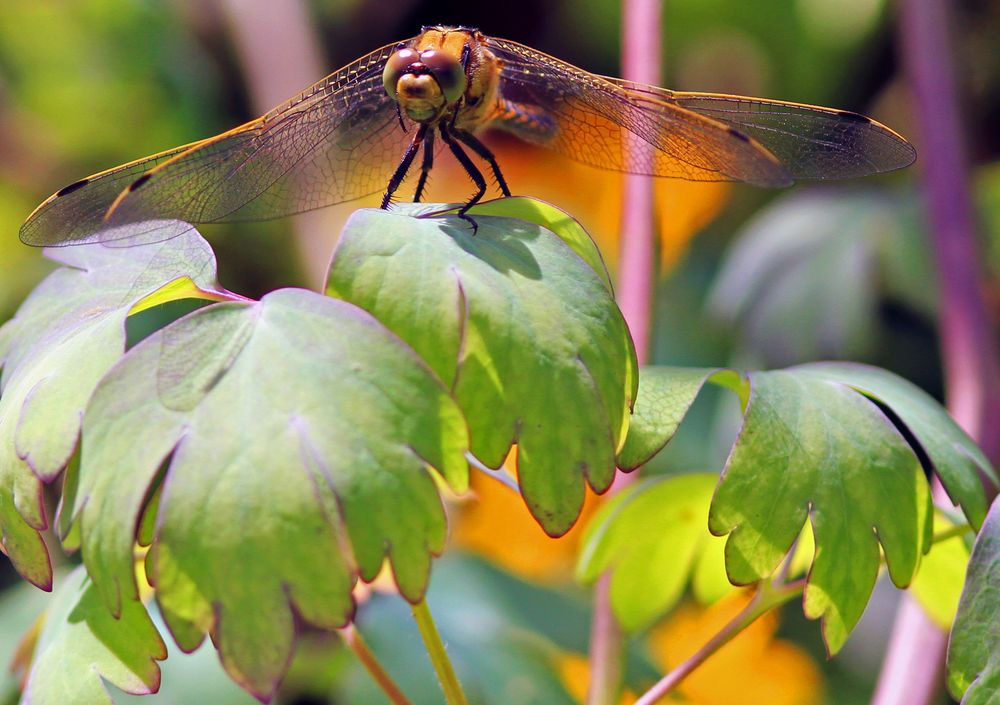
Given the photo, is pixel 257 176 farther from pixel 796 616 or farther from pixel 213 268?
pixel 796 616

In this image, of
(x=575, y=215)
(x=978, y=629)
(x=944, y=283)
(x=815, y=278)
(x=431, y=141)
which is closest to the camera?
(x=978, y=629)

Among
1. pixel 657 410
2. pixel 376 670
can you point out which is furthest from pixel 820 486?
pixel 376 670

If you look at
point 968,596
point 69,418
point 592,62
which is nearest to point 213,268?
point 69,418

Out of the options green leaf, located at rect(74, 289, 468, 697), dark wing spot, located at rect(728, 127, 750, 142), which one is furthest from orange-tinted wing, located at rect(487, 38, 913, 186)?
green leaf, located at rect(74, 289, 468, 697)

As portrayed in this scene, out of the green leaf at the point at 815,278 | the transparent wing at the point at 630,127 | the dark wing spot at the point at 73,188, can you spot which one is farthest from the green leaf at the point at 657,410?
the green leaf at the point at 815,278

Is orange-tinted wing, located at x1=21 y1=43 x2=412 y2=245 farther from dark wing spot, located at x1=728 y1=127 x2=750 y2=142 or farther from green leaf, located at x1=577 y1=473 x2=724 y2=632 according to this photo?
green leaf, located at x1=577 y1=473 x2=724 y2=632

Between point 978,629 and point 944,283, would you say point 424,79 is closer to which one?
point 978,629
